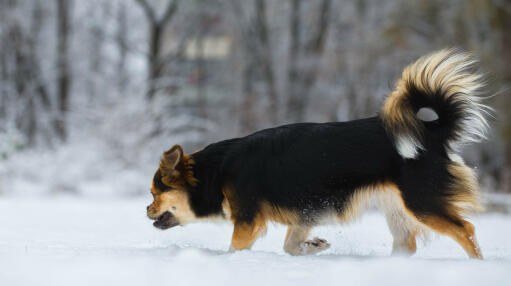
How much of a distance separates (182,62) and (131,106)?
11.8 m

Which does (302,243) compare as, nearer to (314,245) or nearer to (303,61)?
(314,245)

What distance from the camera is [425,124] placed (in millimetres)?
3893

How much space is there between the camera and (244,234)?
13.6 ft

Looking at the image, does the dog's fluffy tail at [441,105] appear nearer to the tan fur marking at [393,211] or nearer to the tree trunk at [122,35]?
the tan fur marking at [393,211]

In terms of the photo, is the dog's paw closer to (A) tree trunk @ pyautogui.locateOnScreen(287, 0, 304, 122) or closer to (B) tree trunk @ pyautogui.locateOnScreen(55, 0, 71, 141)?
(A) tree trunk @ pyautogui.locateOnScreen(287, 0, 304, 122)

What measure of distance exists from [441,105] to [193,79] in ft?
60.9

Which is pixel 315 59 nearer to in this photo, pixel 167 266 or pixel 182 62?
pixel 182 62

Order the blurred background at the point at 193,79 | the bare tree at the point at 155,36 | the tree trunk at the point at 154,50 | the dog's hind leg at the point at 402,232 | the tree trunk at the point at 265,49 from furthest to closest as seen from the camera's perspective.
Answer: the tree trunk at the point at 154,50
the tree trunk at the point at 265,49
the bare tree at the point at 155,36
the blurred background at the point at 193,79
the dog's hind leg at the point at 402,232

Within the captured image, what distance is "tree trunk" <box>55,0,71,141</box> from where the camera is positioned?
17031mm

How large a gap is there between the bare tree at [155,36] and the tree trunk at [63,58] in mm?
2551

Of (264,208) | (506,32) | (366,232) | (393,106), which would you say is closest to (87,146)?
(366,232)

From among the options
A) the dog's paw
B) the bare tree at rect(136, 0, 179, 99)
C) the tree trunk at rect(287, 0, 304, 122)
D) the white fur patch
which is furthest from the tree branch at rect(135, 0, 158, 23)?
the white fur patch

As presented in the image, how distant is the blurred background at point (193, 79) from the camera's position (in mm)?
12406

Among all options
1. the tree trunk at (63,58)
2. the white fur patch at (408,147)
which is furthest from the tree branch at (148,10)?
the white fur patch at (408,147)
